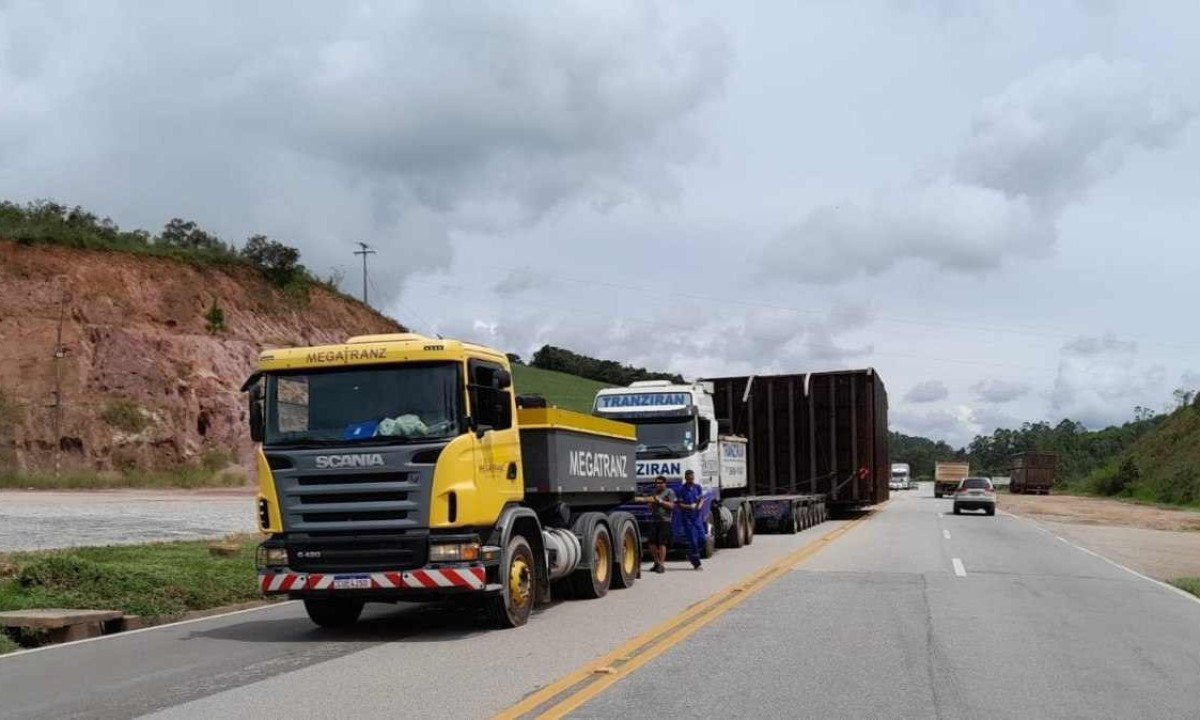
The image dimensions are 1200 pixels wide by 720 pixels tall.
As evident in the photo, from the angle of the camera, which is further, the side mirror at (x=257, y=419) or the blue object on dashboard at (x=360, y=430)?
the side mirror at (x=257, y=419)

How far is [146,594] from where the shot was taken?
45.3 ft

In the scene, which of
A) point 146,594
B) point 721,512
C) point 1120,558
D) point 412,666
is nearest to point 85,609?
point 146,594

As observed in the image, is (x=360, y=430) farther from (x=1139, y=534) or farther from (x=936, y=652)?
(x=1139, y=534)

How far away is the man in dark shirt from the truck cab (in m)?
1.08

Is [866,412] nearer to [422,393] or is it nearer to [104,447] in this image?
[422,393]

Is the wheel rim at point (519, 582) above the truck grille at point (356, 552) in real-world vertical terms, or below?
below

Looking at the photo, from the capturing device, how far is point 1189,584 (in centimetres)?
1692

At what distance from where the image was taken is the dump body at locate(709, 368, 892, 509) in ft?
104

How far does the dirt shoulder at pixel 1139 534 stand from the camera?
71.0ft

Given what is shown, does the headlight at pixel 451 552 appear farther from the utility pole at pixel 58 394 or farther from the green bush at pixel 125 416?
the green bush at pixel 125 416

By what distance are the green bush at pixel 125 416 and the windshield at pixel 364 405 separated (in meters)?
42.1

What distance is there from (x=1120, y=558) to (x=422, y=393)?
1713cm

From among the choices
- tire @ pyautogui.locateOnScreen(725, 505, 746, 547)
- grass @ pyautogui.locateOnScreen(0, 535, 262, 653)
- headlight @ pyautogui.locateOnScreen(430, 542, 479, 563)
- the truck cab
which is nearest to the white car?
tire @ pyautogui.locateOnScreen(725, 505, 746, 547)

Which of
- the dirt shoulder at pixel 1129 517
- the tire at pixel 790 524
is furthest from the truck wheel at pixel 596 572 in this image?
the dirt shoulder at pixel 1129 517
